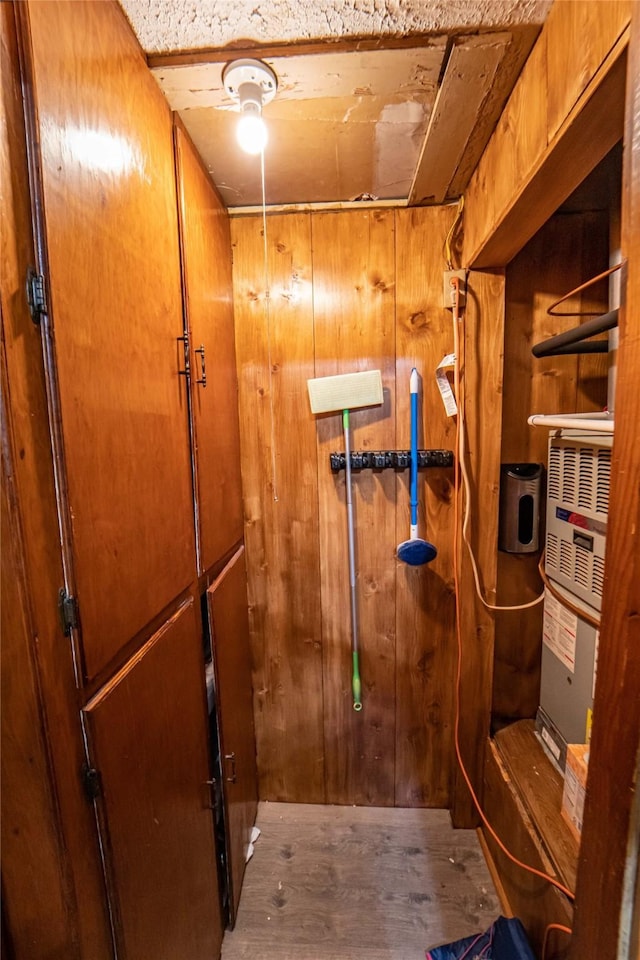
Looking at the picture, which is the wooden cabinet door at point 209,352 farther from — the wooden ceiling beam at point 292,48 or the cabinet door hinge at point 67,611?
the cabinet door hinge at point 67,611

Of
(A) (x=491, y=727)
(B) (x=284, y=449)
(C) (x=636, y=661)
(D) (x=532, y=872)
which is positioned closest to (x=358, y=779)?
(A) (x=491, y=727)

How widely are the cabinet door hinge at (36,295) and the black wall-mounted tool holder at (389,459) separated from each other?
0.99 meters

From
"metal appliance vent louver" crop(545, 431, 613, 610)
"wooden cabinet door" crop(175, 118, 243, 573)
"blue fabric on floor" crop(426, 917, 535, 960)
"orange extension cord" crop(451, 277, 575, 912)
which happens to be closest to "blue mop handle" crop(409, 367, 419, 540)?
"orange extension cord" crop(451, 277, 575, 912)

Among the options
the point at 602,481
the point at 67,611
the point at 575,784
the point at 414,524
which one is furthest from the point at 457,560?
the point at 67,611

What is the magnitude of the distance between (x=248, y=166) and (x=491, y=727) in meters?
2.11

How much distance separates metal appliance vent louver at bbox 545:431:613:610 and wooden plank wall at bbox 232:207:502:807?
0.32 m

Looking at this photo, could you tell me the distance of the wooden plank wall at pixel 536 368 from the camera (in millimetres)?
1288

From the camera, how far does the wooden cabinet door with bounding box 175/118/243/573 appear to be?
0.97 metres

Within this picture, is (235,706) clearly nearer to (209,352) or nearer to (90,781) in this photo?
(90,781)

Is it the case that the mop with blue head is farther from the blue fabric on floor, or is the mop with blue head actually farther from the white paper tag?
the blue fabric on floor

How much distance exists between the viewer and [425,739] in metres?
1.49

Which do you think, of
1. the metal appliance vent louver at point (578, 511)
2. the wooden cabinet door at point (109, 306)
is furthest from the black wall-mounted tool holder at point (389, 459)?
the wooden cabinet door at point (109, 306)

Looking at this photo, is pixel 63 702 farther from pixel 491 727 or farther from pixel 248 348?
pixel 491 727

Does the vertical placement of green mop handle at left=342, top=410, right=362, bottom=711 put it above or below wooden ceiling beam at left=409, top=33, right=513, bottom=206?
below
